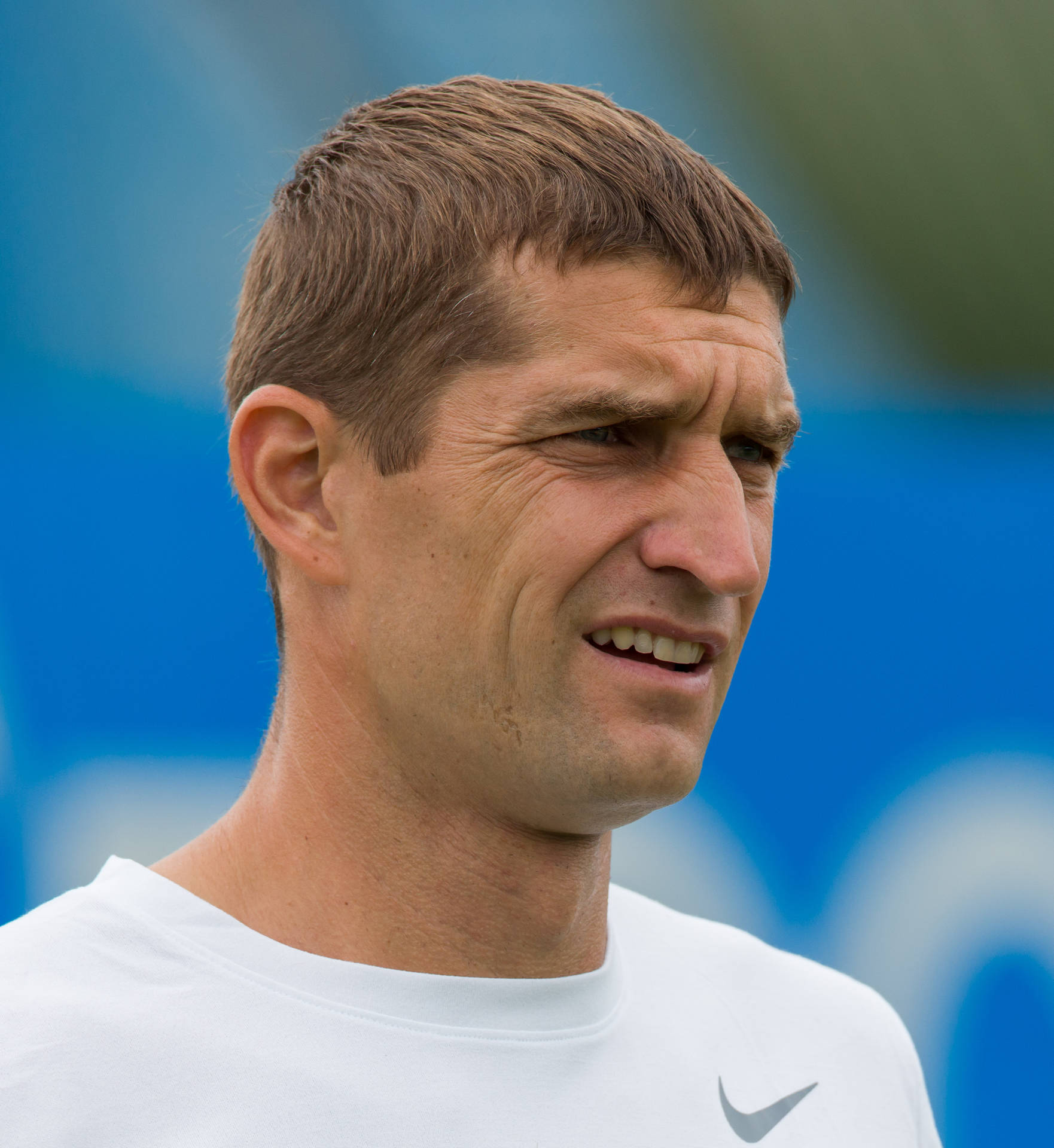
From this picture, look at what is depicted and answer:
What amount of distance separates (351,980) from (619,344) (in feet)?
2.89

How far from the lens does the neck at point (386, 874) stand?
156 centimetres

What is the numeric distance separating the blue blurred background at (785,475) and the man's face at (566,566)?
80.7 inches

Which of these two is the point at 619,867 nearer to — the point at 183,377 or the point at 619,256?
the point at 183,377

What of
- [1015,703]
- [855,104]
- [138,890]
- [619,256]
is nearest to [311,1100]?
[138,890]

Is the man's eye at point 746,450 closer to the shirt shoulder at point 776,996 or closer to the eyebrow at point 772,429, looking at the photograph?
the eyebrow at point 772,429

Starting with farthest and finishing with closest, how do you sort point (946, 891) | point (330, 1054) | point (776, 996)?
point (946, 891), point (776, 996), point (330, 1054)

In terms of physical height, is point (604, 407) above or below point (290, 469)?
above

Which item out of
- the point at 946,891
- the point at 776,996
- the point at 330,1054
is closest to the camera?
the point at 330,1054

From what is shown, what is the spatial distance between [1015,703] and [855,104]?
2.06 metres

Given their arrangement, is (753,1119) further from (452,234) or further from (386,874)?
(452,234)

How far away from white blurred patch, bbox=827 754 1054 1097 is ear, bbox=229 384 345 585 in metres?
2.43

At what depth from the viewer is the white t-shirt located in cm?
137

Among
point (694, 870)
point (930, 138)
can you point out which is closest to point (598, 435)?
point (694, 870)

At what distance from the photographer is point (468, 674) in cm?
152
